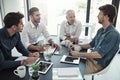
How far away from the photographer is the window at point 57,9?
3.80 meters

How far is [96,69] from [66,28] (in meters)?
1.10

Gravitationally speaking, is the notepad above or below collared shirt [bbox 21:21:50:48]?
below

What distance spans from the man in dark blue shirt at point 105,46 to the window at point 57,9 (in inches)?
72.3

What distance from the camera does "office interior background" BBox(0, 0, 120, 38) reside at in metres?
3.69

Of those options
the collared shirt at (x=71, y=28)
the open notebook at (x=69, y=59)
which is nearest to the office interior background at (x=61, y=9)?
the collared shirt at (x=71, y=28)

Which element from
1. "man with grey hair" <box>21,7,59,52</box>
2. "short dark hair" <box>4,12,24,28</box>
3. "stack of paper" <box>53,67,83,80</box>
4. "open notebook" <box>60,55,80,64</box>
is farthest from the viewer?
"man with grey hair" <box>21,7,59,52</box>

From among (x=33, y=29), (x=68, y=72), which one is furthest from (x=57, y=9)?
(x=68, y=72)

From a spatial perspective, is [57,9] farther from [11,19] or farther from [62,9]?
[11,19]

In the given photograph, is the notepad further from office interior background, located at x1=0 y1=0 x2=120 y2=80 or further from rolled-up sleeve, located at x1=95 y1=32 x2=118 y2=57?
office interior background, located at x1=0 y1=0 x2=120 y2=80

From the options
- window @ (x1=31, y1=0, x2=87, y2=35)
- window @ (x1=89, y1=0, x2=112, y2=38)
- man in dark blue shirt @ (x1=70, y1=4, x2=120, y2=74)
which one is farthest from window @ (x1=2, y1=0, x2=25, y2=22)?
man in dark blue shirt @ (x1=70, y1=4, x2=120, y2=74)

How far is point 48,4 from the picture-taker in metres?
3.91

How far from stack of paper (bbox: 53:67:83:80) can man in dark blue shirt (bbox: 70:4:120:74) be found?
0.34 metres

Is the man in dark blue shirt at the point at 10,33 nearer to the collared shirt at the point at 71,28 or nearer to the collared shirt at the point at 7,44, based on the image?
the collared shirt at the point at 7,44

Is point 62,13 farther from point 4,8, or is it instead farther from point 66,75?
A: point 66,75
